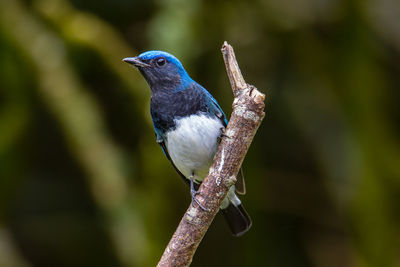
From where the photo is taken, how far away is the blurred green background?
15.3 feet

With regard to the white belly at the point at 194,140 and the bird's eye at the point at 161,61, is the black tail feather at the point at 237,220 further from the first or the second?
the bird's eye at the point at 161,61

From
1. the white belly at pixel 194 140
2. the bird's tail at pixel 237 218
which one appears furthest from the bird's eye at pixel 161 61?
the bird's tail at pixel 237 218

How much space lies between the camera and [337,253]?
5879mm

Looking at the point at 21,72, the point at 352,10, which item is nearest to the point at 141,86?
the point at 21,72

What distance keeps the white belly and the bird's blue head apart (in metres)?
0.34

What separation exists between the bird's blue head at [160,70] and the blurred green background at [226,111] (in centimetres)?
52

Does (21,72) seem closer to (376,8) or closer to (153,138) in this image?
(153,138)

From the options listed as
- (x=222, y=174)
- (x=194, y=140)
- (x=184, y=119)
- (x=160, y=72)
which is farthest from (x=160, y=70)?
(x=222, y=174)

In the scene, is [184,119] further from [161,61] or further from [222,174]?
[222,174]

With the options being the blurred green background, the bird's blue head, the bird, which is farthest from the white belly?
the blurred green background

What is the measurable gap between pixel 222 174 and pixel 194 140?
Answer: 911mm

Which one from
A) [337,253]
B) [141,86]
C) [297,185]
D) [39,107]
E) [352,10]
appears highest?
[352,10]

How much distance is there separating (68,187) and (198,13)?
8.62ft

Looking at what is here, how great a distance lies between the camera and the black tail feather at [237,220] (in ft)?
13.3
